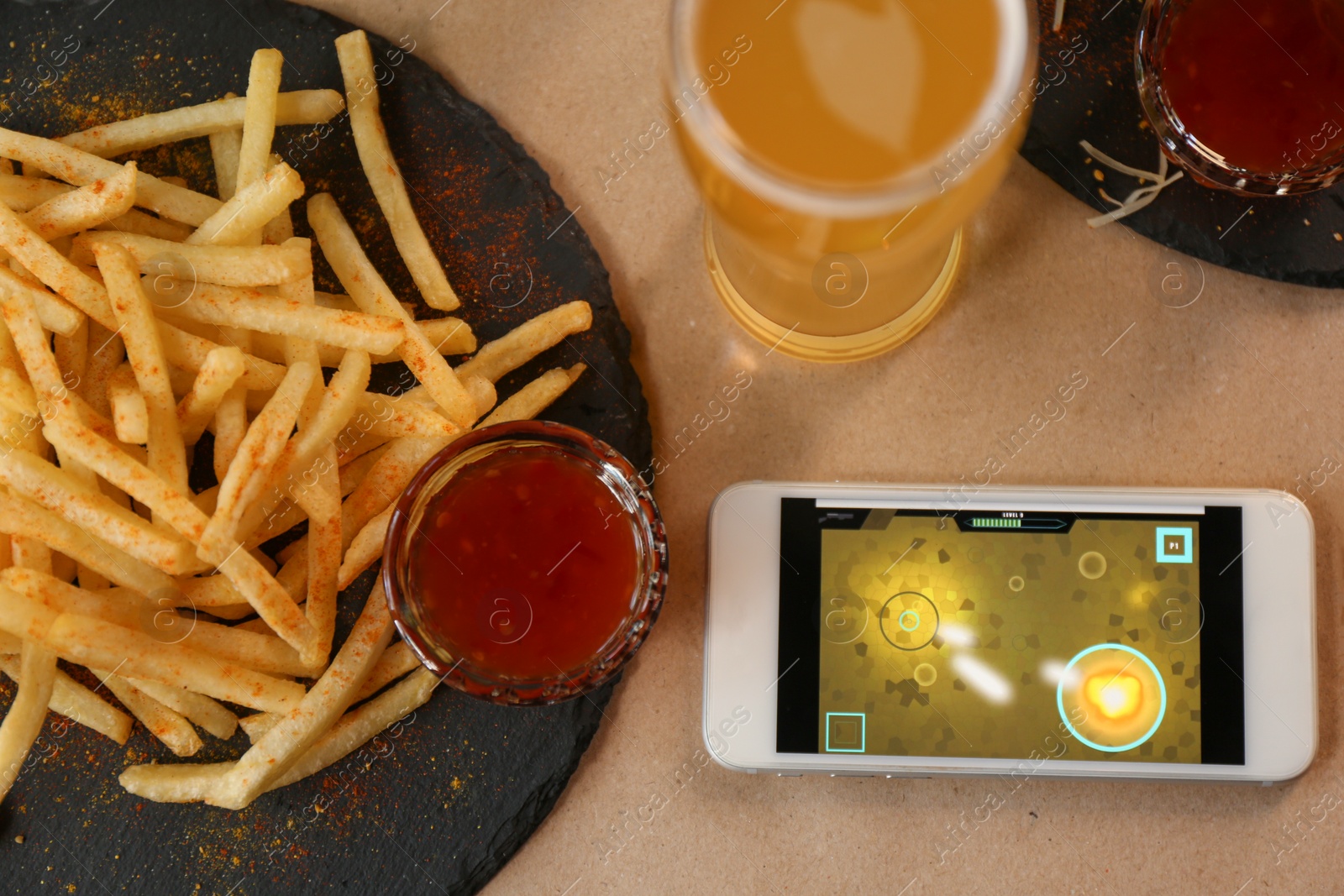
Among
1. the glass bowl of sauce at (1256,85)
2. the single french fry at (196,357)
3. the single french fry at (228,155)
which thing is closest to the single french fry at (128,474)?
the single french fry at (196,357)

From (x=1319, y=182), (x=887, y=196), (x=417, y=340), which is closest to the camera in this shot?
(x=887, y=196)

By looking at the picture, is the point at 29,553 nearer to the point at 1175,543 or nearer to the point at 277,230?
the point at 277,230

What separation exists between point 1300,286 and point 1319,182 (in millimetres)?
122

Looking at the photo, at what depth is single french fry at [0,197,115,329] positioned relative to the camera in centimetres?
86

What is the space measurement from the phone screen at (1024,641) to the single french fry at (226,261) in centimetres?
59

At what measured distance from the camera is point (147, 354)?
0.83 m

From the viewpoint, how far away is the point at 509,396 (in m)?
1.04

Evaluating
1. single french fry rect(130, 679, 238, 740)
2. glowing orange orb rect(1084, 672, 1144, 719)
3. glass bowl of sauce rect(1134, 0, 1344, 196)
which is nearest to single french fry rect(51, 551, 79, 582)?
single french fry rect(130, 679, 238, 740)

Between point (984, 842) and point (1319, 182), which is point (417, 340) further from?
point (1319, 182)

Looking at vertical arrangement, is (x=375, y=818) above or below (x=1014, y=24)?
below

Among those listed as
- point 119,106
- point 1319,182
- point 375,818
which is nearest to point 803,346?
point 1319,182

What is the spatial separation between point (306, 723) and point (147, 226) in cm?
52

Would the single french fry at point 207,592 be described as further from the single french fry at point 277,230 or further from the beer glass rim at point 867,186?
the beer glass rim at point 867,186

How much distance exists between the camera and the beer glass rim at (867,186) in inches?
27.0
